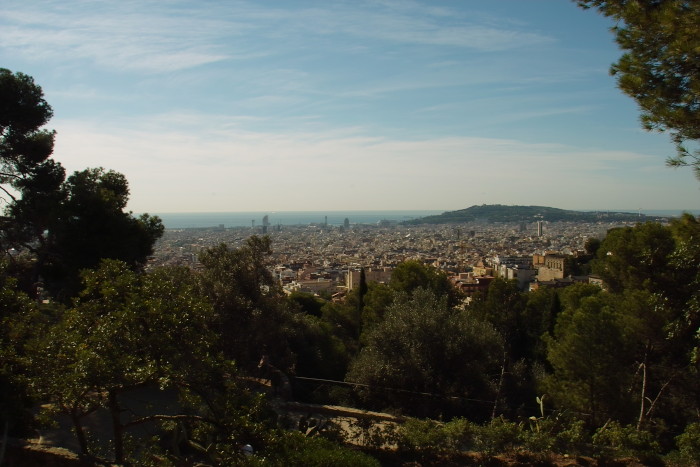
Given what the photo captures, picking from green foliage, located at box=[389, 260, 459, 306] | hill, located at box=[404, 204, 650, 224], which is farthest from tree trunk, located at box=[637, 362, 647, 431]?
hill, located at box=[404, 204, 650, 224]

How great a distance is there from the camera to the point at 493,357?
30.2 ft

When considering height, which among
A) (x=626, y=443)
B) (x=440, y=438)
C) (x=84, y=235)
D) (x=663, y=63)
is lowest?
(x=626, y=443)

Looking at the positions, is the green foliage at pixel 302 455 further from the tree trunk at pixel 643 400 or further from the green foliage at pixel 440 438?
the tree trunk at pixel 643 400

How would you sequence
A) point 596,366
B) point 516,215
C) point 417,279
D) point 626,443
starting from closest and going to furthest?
point 626,443 → point 596,366 → point 417,279 → point 516,215

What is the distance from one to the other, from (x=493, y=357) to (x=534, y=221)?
551ft

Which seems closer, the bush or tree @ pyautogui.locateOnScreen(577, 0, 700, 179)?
tree @ pyautogui.locateOnScreen(577, 0, 700, 179)

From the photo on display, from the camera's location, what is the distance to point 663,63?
4508 mm

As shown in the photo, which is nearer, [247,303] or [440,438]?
[440,438]

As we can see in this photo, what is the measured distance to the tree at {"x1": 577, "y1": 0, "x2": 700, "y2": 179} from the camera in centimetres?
408

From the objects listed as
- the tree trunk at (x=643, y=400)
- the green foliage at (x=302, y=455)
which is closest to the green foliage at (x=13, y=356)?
the green foliage at (x=302, y=455)

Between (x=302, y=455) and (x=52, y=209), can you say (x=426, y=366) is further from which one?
(x=52, y=209)

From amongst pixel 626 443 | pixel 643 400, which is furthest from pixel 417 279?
pixel 626 443

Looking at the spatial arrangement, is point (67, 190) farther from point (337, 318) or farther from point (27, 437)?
point (337, 318)

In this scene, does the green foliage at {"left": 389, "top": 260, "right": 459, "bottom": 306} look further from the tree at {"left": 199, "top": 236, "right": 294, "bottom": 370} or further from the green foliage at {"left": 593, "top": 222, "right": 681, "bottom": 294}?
the tree at {"left": 199, "top": 236, "right": 294, "bottom": 370}
